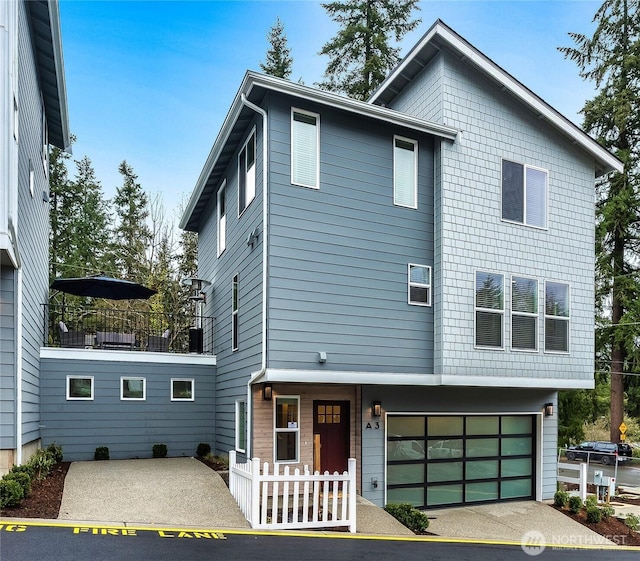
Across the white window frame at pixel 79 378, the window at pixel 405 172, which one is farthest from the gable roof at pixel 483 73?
the white window frame at pixel 79 378

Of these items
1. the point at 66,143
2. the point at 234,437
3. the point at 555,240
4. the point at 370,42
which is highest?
the point at 370,42

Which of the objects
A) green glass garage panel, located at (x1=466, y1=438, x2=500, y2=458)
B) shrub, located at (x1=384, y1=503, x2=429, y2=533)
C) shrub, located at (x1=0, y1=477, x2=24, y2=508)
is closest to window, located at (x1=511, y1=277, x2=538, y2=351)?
green glass garage panel, located at (x1=466, y1=438, x2=500, y2=458)

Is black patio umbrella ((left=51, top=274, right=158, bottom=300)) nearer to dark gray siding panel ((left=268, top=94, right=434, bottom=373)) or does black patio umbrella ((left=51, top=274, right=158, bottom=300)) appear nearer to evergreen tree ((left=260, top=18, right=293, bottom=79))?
dark gray siding panel ((left=268, top=94, right=434, bottom=373))

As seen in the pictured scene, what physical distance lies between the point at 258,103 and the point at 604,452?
2462 centimetres

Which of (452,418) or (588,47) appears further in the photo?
(588,47)

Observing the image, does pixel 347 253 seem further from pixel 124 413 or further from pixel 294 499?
pixel 124 413

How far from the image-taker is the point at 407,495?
11.9 m

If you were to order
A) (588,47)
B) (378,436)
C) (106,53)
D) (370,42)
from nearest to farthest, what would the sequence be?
(378,436), (106,53), (370,42), (588,47)

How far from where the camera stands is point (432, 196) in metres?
11.9

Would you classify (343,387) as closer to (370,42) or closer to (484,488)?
(484,488)

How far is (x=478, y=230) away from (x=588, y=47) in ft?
63.6

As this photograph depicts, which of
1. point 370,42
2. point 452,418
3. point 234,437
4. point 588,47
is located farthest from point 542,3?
point 234,437

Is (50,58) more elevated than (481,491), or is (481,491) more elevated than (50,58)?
(50,58)

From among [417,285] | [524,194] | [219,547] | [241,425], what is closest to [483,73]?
[524,194]
